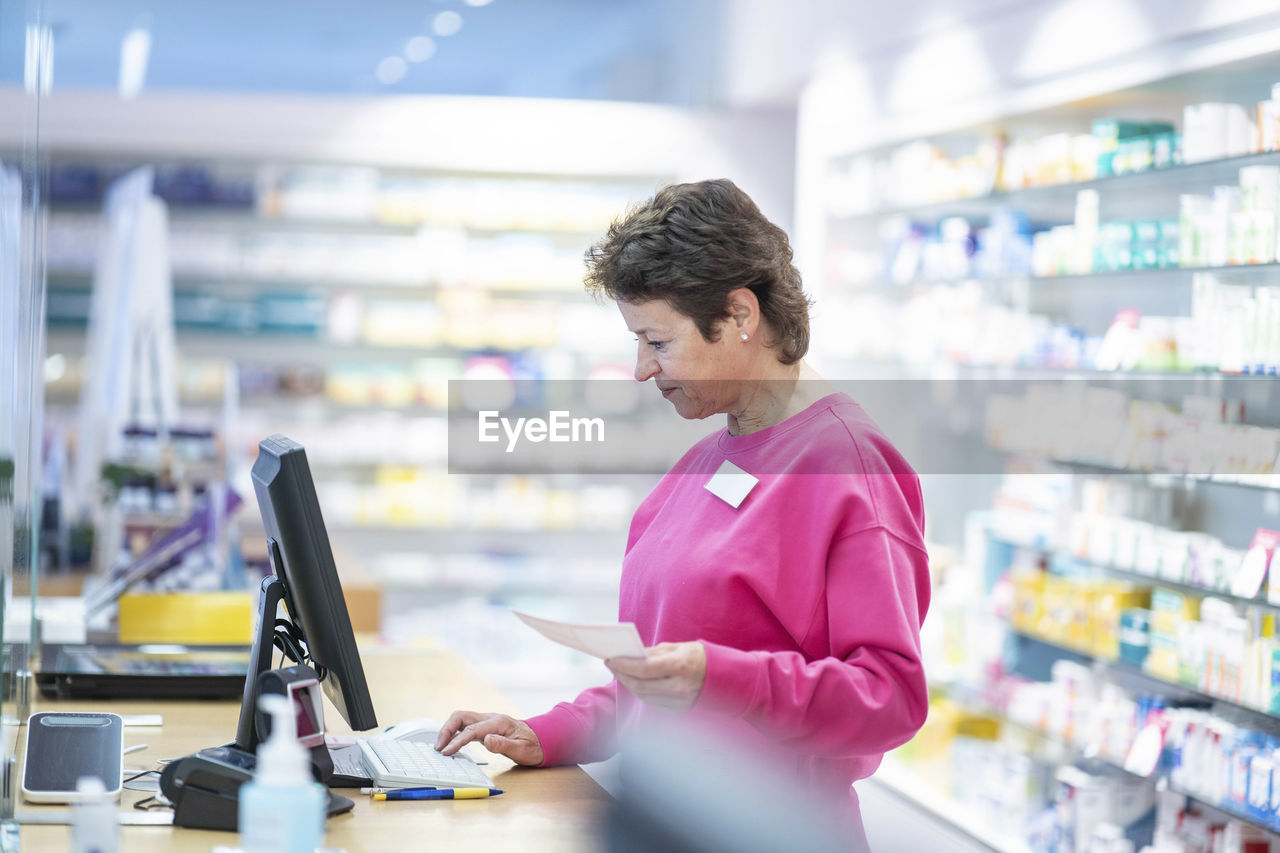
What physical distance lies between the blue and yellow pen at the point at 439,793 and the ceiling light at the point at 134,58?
9449mm

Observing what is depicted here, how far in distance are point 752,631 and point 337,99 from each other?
5214 millimetres

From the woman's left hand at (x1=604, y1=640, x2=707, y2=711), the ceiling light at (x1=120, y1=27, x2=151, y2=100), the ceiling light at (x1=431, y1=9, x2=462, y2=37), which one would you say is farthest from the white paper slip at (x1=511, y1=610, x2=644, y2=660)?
the ceiling light at (x1=120, y1=27, x2=151, y2=100)

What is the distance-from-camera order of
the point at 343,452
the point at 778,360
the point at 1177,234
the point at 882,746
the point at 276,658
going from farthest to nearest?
the point at 343,452
the point at 1177,234
the point at 276,658
the point at 778,360
the point at 882,746

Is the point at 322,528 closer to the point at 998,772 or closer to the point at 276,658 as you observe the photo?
the point at 276,658

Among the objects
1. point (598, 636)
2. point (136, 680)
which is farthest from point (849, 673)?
point (136, 680)

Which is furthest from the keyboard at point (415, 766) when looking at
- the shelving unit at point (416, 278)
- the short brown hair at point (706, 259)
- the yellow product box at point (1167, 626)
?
→ the shelving unit at point (416, 278)

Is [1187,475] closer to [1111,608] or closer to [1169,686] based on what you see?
[1111,608]

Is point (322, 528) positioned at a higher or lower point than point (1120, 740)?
higher

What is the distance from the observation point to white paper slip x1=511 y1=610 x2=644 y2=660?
1.45 meters

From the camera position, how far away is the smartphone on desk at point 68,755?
5.74ft

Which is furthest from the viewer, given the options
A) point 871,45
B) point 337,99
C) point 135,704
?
point 337,99

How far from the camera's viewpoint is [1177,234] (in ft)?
12.6

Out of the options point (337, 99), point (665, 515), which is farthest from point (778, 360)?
point (337, 99)

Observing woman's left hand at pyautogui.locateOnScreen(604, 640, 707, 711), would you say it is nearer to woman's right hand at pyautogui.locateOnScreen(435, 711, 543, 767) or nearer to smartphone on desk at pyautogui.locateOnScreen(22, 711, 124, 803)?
woman's right hand at pyautogui.locateOnScreen(435, 711, 543, 767)
